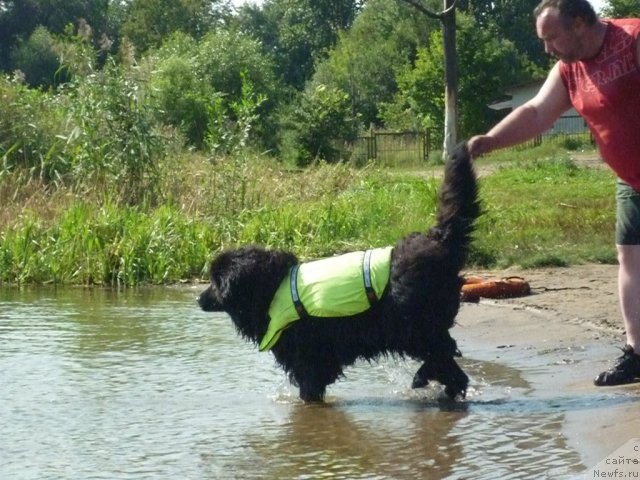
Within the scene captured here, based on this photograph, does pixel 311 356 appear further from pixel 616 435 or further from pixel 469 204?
pixel 616 435

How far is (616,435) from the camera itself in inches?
197

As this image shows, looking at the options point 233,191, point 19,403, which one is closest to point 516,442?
point 19,403

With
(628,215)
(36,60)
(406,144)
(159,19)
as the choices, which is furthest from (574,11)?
(159,19)

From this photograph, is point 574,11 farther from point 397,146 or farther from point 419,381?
point 397,146

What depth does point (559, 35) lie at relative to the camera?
18.8 ft

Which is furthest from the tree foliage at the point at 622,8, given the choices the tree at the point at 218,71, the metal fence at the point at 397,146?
the tree at the point at 218,71

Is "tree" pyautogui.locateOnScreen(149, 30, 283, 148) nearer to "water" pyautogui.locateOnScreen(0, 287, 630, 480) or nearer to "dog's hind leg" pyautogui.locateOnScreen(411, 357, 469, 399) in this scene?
"water" pyautogui.locateOnScreen(0, 287, 630, 480)

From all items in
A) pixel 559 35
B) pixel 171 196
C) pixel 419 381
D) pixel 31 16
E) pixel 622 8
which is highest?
pixel 31 16

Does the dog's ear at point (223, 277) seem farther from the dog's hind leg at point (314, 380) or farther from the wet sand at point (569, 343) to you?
the wet sand at point (569, 343)

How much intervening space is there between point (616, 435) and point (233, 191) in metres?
10.1

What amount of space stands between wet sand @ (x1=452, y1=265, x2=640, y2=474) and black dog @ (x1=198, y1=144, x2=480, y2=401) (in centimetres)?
66

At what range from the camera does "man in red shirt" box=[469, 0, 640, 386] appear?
Answer: 18.5 feet

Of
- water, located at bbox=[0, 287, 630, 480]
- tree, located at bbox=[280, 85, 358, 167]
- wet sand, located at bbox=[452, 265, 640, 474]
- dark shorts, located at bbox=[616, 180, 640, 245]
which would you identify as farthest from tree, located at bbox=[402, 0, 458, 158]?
tree, located at bbox=[280, 85, 358, 167]

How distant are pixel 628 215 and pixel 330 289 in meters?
1.63
